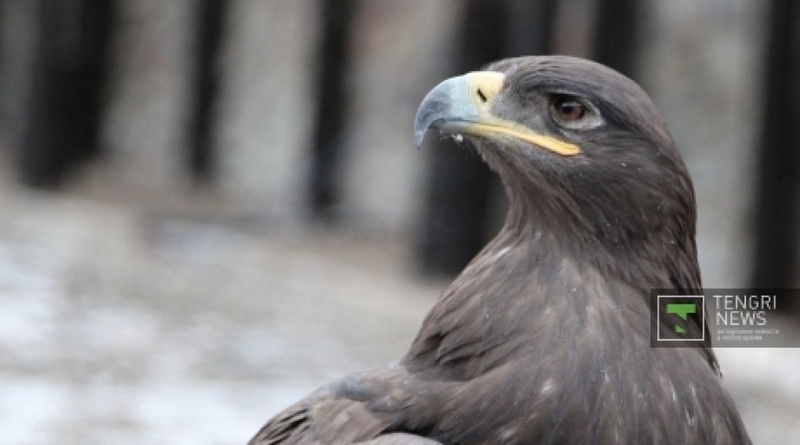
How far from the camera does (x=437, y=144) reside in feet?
27.3

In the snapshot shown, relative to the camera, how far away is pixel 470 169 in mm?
8422

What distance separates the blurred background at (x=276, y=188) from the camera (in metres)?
6.66

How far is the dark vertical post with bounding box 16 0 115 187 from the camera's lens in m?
11.6

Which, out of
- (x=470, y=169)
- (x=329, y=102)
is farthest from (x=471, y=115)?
(x=329, y=102)

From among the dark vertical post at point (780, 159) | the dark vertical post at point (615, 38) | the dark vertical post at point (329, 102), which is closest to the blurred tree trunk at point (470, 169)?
the dark vertical post at point (615, 38)

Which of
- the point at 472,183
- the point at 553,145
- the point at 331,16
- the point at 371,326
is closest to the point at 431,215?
the point at 472,183

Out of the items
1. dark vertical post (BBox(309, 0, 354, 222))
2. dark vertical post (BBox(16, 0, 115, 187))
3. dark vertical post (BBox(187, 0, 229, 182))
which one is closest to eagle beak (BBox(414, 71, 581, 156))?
dark vertical post (BBox(309, 0, 354, 222))

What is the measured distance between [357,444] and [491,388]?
0.26m

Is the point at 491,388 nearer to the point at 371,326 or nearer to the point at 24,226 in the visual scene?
the point at 371,326

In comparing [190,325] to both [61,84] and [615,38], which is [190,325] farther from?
[61,84]

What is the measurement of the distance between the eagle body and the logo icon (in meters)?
0.02

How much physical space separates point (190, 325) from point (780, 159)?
3.16 metres

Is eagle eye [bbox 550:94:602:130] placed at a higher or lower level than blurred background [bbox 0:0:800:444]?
lower

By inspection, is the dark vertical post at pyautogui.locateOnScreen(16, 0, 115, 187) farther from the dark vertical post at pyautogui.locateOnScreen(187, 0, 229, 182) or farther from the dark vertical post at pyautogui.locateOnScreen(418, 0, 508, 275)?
the dark vertical post at pyautogui.locateOnScreen(418, 0, 508, 275)
